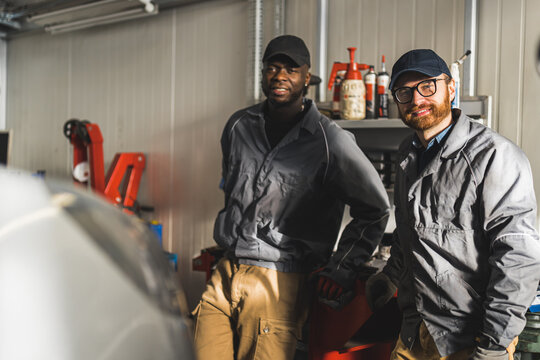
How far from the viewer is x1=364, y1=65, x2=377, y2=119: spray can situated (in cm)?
241

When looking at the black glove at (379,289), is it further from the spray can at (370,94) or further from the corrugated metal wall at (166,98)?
the corrugated metal wall at (166,98)

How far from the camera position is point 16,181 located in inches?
17.9

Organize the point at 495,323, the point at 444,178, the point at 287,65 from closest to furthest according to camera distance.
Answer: the point at 495,323 → the point at 444,178 → the point at 287,65

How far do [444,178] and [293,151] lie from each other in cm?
61

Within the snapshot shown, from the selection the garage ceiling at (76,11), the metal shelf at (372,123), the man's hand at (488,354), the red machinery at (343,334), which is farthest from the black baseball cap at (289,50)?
the garage ceiling at (76,11)

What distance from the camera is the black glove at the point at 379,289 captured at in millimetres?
1563

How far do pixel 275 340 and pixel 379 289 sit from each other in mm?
395

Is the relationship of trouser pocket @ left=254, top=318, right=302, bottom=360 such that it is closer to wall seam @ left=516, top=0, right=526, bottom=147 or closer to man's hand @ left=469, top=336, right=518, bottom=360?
man's hand @ left=469, top=336, right=518, bottom=360

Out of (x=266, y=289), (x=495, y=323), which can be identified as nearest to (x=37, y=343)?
(x=495, y=323)

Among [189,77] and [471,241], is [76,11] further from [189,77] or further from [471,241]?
[471,241]

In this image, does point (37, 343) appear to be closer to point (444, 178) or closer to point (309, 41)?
point (444, 178)

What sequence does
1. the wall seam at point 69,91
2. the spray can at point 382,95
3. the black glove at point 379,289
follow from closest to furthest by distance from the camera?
the black glove at point 379,289
the spray can at point 382,95
the wall seam at point 69,91

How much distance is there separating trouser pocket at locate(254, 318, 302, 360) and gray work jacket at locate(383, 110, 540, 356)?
45 centimetres

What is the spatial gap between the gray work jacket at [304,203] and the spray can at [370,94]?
718mm
